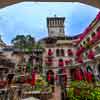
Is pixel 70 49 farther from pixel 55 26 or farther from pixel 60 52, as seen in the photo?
pixel 55 26

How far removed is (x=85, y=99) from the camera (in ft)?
9.48

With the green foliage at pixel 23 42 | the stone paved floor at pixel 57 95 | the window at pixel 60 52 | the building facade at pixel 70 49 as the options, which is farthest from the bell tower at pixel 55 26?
the stone paved floor at pixel 57 95

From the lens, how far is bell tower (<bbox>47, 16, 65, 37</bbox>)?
13.3ft

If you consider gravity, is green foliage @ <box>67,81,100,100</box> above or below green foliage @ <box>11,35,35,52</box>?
below

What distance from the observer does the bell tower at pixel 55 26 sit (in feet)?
13.3

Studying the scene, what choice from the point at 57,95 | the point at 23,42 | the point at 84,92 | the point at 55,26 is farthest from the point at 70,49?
the point at 84,92

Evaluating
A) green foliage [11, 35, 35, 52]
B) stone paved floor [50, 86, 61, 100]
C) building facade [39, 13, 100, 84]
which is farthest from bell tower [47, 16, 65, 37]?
stone paved floor [50, 86, 61, 100]

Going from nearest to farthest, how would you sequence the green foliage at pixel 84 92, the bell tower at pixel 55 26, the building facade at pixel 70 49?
the green foliage at pixel 84 92 → the building facade at pixel 70 49 → the bell tower at pixel 55 26

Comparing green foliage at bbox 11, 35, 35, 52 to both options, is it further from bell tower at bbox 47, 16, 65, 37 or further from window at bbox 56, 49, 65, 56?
window at bbox 56, 49, 65, 56

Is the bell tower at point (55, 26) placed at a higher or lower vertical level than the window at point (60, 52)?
higher

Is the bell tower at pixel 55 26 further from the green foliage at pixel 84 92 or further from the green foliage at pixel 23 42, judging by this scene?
the green foliage at pixel 84 92

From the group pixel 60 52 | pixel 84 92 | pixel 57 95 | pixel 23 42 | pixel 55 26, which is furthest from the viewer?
pixel 60 52

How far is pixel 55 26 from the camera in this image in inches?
167

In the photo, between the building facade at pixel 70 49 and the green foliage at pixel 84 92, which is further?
the building facade at pixel 70 49
